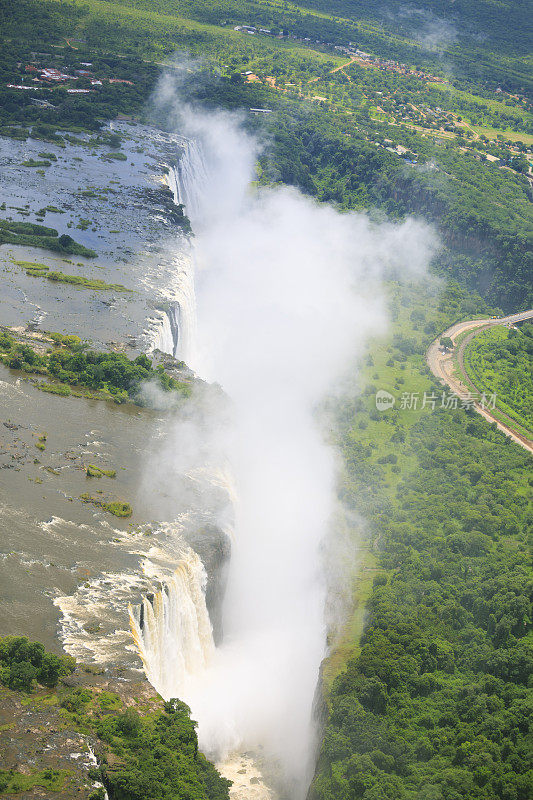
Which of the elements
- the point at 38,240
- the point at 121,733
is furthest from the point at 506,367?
the point at 121,733

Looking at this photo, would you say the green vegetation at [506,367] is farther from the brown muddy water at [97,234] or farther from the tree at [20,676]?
the tree at [20,676]

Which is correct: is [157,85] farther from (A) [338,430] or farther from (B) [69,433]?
(B) [69,433]

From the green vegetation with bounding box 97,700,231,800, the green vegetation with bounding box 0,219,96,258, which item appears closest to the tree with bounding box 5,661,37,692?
the green vegetation with bounding box 97,700,231,800

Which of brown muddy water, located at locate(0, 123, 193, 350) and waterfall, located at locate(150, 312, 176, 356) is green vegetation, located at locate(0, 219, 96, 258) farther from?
waterfall, located at locate(150, 312, 176, 356)

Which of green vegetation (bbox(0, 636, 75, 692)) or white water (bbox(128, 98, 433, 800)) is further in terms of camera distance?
white water (bbox(128, 98, 433, 800))

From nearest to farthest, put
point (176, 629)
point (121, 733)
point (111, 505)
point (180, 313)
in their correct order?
point (121, 733) → point (176, 629) → point (111, 505) → point (180, 313)

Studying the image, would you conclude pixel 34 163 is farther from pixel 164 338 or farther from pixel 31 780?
pixel 31 780

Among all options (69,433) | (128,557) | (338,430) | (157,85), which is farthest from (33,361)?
(157,85)
